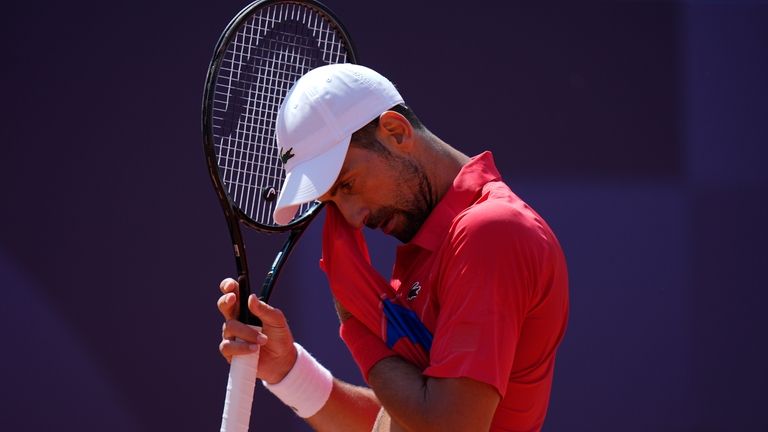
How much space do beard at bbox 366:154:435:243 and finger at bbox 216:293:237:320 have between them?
0.37 metres

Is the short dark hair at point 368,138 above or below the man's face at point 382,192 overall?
above

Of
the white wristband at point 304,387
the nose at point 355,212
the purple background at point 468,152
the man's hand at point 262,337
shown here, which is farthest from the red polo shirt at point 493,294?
the purple background at point 468,152

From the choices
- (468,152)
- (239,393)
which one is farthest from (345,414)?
(468,152)

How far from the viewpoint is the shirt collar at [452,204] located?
69.2 inches

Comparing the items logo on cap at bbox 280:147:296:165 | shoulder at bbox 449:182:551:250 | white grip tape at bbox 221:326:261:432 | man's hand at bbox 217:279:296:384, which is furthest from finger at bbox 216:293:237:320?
shoulder at bbox 449:182:551:250

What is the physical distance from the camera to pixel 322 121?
182 cm

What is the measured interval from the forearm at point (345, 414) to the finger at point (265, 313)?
268 millimetres

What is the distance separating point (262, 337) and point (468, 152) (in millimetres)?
1577

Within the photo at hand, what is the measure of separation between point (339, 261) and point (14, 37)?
194cm

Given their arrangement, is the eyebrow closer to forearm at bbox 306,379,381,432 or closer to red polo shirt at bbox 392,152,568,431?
red polo shirt at bbox 392,152,568,431

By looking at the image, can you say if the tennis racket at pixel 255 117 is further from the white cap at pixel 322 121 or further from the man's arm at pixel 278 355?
the white cap at pixel 322 121

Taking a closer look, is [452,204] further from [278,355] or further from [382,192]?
[278,355]

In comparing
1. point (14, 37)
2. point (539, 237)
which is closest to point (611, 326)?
point (539, 237)

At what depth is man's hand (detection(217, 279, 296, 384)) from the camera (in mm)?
1999
